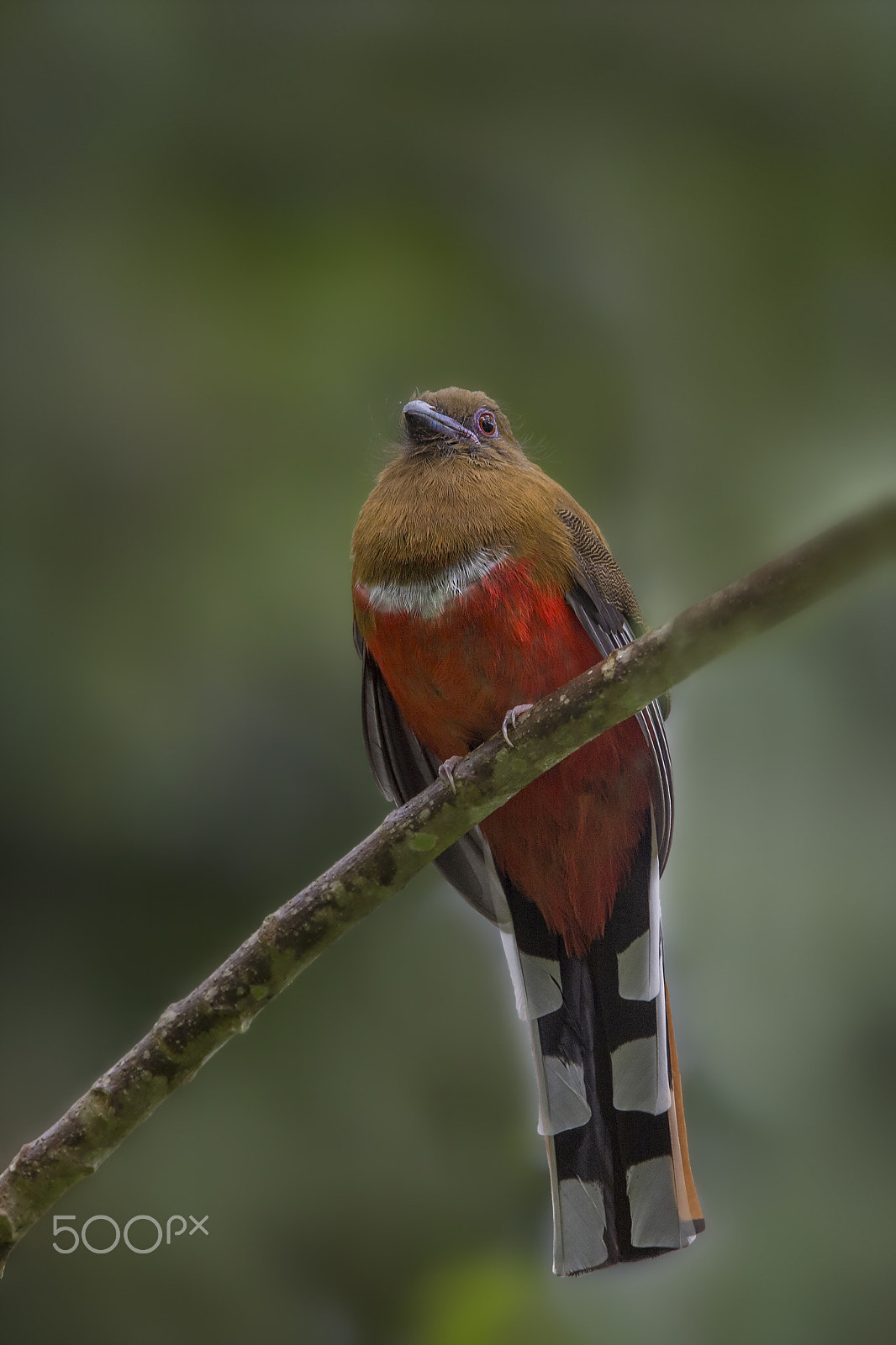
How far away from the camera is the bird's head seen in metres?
3.04

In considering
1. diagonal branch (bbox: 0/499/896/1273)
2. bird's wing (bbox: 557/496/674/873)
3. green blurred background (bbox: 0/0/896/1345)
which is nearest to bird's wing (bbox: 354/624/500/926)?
green blurred background (bbox: 0/0/896/1345)

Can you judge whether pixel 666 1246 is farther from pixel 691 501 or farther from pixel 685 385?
pixel 685 385

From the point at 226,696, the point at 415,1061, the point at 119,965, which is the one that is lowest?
the point at 415,1061

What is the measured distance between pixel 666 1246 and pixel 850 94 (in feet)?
7.09

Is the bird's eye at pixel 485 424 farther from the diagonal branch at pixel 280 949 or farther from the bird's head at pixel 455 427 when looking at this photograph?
the diagonal branch at pixel 280 949

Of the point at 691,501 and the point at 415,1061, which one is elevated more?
the point at 691,501

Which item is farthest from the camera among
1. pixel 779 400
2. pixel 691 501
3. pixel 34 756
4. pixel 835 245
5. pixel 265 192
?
pixel 34 756

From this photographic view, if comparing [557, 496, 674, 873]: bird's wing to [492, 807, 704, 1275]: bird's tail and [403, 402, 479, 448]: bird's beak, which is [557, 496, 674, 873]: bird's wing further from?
[403, 402, 479, 448]: bird's beak

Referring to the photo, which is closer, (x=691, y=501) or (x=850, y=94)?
(x=850, y=94)

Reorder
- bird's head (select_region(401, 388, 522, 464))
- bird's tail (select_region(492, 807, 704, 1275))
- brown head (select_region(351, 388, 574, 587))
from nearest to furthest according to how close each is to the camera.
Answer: bird's tail (select_region(492, 807, 704, 1275))
brown head (select_region(351, 388, 574, 587))
bird's head (select_region(401, 388, 522, 464))

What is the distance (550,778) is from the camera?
9.36 ft

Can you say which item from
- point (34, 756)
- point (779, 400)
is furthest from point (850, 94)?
point (34, 756)

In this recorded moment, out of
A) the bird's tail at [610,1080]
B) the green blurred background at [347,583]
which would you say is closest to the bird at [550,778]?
the bird's tail at [610,1080]

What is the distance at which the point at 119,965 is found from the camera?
3.01 m
